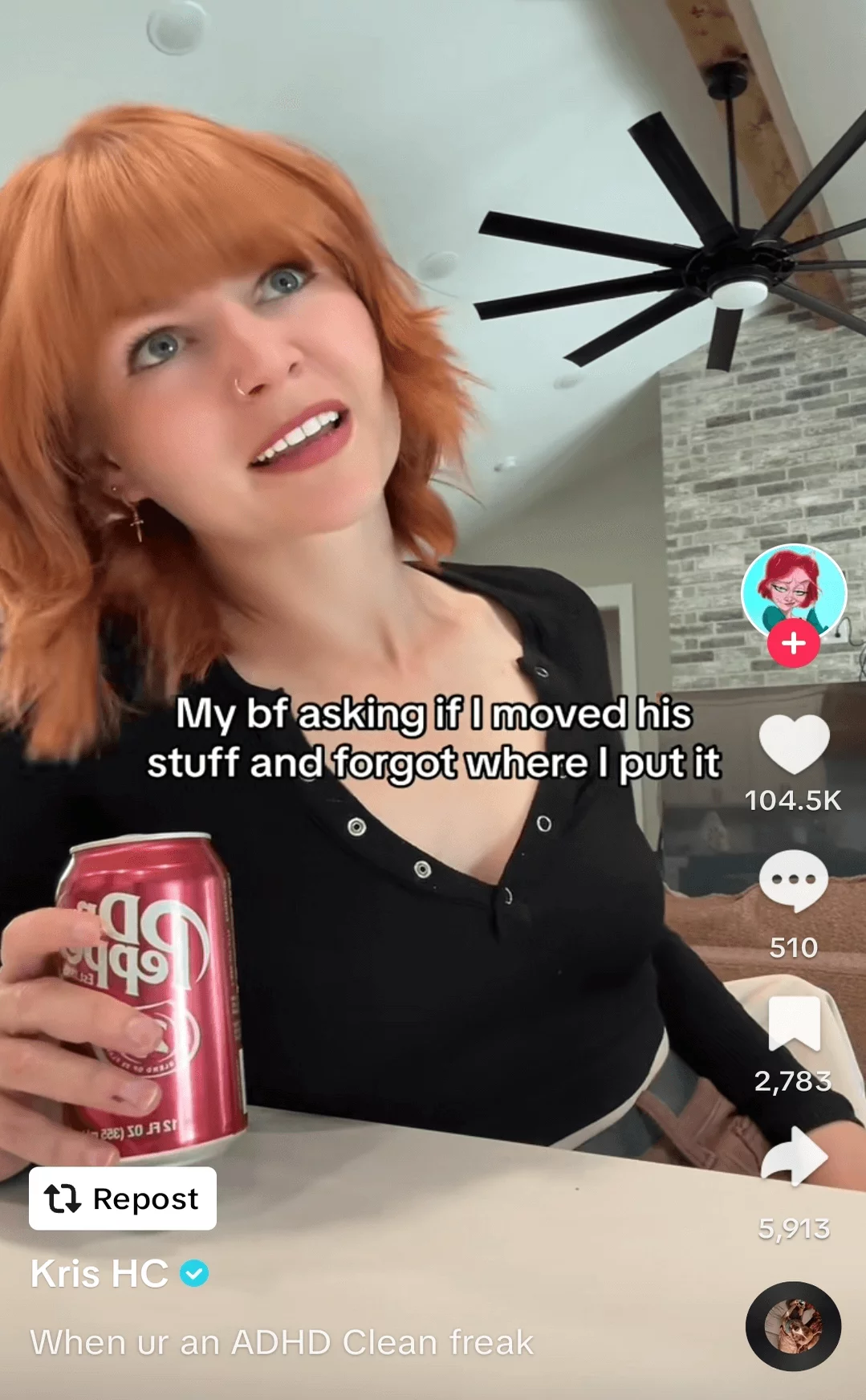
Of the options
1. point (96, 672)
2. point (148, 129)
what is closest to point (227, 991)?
point (96, 672)

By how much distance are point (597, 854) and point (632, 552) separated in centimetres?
16

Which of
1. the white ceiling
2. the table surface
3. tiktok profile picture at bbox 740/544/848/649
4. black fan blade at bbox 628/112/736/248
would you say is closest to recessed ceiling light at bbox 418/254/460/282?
the white ceiling

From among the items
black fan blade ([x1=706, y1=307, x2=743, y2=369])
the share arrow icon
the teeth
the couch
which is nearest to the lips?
the teeth

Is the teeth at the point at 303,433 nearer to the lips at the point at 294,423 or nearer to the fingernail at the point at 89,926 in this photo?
the lips at the point at 294,423

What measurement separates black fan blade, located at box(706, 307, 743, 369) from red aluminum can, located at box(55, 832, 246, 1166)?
373mm

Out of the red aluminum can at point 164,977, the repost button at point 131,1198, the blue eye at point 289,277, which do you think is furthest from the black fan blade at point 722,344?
the repost button at point 131,1198

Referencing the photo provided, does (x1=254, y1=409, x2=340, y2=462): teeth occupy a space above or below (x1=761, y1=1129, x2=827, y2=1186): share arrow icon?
above

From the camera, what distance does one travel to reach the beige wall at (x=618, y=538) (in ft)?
1.44

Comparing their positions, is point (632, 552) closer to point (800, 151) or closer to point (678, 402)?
point (678, 402)

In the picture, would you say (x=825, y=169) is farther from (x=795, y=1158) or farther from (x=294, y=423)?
(x=795, y=1158)

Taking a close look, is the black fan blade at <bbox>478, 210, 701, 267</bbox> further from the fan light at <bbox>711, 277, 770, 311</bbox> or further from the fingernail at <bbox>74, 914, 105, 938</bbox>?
the fingernail at <bbox>74, 914, 105, 938</bbox>

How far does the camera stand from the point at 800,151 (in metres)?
0.43

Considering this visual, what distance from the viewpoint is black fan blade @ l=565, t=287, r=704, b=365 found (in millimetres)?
459

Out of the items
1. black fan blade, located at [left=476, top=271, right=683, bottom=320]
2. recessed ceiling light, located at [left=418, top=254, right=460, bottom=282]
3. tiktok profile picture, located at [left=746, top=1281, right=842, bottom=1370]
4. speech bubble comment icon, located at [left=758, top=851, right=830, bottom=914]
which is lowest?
tiktok profile picture, located at [left=746, top=1281, right=842, bottom=1370]
